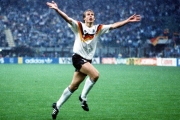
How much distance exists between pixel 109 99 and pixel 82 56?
356cm

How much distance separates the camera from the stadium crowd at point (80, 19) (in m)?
44.1

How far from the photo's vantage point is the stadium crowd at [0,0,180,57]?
4409 cm

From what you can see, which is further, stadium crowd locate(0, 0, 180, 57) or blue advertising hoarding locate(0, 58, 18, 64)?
blue advertising hoarding locate(0, 58, 18, 64)

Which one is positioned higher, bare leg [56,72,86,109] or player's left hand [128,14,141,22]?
player's left hand [128,14,141,22]

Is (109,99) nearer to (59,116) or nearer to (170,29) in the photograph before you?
(59,116)

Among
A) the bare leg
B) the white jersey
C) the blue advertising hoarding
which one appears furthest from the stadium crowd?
the bare leg

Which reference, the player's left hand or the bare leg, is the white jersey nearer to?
the bare leg

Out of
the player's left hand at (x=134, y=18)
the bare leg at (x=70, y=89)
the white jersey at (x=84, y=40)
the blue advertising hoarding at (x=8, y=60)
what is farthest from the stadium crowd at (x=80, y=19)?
the bare leg at (x=70, y=89)

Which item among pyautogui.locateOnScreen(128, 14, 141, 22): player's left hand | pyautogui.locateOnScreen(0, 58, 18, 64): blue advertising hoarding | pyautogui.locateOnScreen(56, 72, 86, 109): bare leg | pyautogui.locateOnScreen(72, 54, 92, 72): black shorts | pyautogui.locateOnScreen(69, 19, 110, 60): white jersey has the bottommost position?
pyautogui.locateOnScreen(0, 58, 18, 64): blue advertising hoarding

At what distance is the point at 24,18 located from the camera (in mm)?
48438

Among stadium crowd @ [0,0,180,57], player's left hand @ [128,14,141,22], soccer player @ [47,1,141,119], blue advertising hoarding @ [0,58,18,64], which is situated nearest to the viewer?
soccer player @ [47,1,141,119]

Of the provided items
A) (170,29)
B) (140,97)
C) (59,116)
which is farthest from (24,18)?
(59,116)

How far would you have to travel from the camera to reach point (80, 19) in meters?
47.4

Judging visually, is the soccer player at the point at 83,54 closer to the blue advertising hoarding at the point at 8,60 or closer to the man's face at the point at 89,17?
the man's face at the point at 89,17
